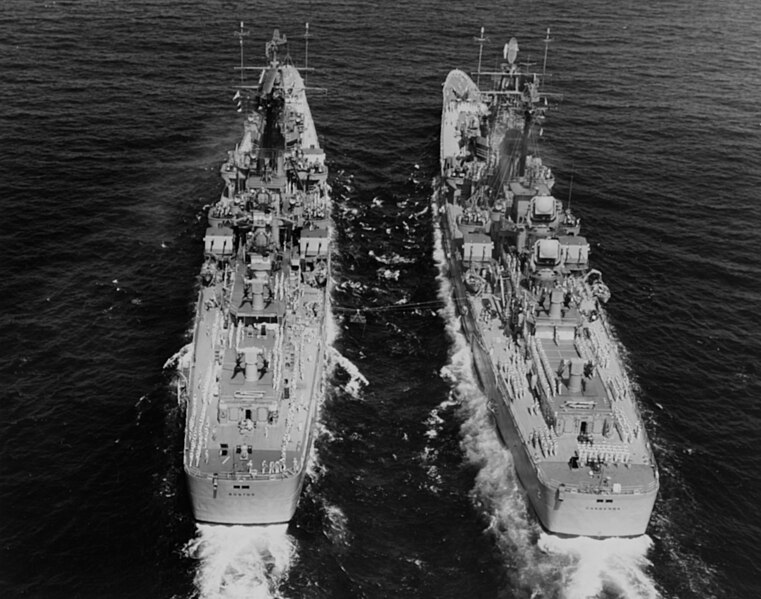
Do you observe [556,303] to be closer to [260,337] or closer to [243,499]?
[260,337]

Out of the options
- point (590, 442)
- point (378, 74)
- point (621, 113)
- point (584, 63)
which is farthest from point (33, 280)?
point (584, 63)

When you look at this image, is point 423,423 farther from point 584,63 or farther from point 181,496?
point 584,63

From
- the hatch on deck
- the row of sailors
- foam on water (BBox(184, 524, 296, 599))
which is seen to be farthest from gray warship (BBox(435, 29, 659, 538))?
the hatch on deck

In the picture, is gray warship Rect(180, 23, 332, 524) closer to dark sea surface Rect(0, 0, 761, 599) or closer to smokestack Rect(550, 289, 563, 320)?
dark sea surface Rect(0, 0, 761, 599)

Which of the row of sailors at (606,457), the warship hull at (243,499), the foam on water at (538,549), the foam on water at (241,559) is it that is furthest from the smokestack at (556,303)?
the foam on water at (241,559)

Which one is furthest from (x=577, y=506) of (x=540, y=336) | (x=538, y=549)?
(x=540, y=336)

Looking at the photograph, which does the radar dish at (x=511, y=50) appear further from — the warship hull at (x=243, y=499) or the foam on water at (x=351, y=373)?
the warship hull at (x=243, y=499)
